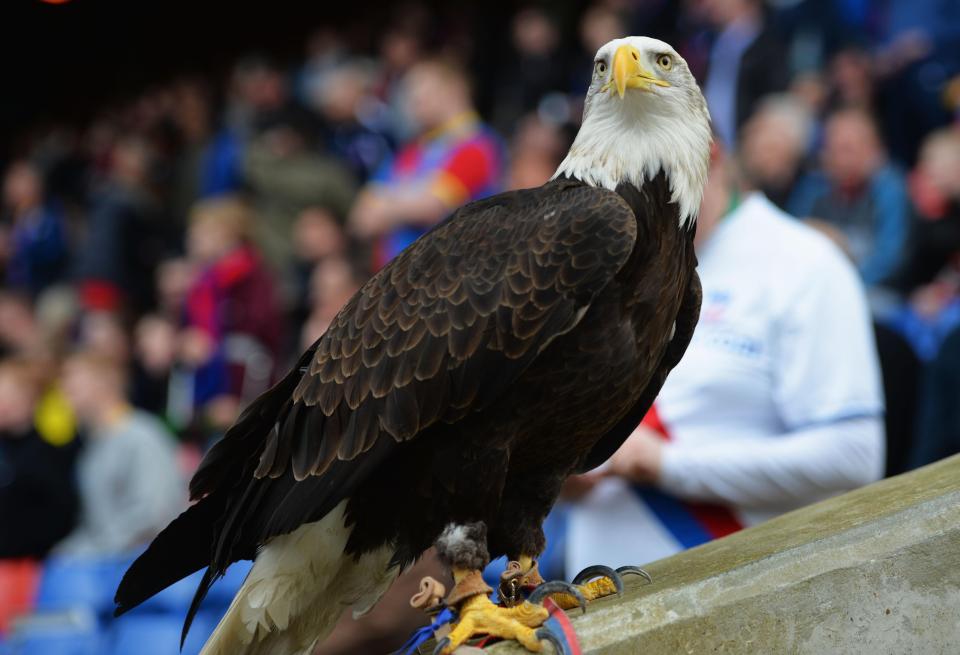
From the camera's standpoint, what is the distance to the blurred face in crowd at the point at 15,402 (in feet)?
28.3

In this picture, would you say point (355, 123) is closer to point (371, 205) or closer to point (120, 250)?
point (120, 250)

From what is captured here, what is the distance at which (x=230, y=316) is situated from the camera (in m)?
9.46

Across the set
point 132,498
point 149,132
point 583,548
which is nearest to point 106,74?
point 149,132

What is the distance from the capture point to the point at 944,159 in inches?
288

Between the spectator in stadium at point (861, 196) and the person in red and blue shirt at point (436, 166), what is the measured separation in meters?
1.87

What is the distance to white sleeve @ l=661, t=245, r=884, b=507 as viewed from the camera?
427 centimetres

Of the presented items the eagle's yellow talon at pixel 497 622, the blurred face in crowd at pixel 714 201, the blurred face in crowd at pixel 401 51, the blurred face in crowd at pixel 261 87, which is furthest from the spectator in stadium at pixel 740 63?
the eagle's yellow talon at pixel 497 622

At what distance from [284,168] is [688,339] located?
7316mm

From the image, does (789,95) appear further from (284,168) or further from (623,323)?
(623,323)

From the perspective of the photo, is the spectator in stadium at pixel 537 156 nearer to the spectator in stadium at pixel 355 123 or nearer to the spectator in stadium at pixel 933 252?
the spectator in stadium at pixel 933 252

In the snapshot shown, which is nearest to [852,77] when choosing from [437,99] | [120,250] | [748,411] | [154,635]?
[437,99]

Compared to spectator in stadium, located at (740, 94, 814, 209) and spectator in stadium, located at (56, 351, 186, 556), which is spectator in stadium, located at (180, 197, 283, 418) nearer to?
spectator in stadium, located at (56, 351, 186, 556)

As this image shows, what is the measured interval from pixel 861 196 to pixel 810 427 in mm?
3655

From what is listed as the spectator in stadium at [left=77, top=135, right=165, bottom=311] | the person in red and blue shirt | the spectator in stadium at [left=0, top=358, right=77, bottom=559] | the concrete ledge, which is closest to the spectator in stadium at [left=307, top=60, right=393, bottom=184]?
the spectator in stadium at [left=77, top=135, right=165, bottom=311]
